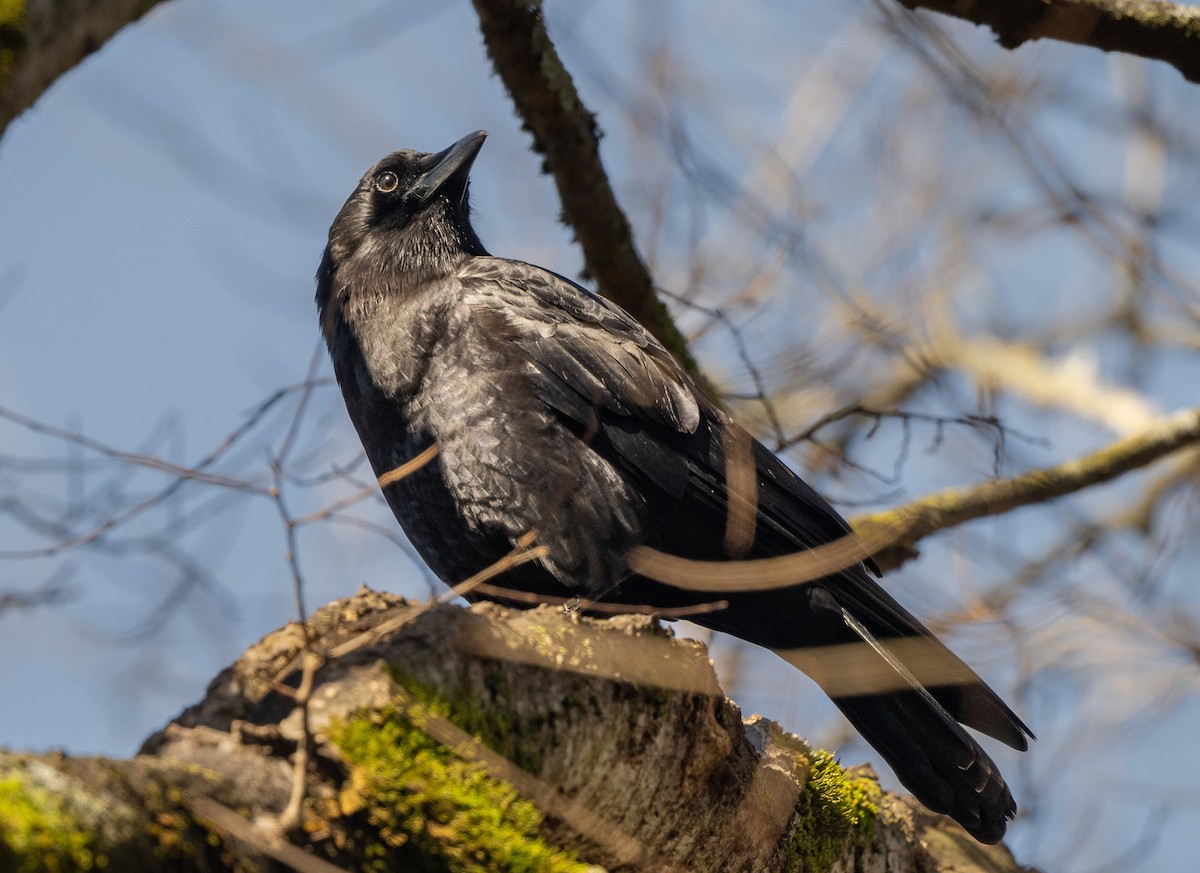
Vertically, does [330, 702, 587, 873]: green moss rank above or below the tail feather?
below

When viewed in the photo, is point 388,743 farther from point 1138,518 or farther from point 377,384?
point 1138,518

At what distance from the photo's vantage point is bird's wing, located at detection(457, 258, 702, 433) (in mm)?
4273

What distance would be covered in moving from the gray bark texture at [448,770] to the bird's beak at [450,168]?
247 centimetres

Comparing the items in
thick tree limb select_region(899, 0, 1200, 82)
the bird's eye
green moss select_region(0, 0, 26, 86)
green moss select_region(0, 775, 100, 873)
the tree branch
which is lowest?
green moss select_region(0, 775, 100, 873)

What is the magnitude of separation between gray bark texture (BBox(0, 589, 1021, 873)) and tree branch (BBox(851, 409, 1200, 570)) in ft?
4.51

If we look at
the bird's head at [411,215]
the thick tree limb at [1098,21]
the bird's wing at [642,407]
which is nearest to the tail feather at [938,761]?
the bird's wing at [642,407]

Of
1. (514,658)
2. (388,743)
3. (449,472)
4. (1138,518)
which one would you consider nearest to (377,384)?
(449,472)

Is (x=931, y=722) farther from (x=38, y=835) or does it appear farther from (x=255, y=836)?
(x=38, y=835)

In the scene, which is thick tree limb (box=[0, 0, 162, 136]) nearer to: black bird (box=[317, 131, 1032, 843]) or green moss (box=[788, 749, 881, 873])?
black bird (box=[317, 131, 1032, 843])

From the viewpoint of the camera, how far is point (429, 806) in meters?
2.56

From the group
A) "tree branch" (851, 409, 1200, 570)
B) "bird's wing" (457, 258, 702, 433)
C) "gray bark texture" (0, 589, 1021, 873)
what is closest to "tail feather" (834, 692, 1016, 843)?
"gray bark texture" (0, 589, 1021, 873)

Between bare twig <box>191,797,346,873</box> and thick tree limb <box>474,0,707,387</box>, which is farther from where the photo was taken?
thick tree limb <box>474,0,707,387</box>

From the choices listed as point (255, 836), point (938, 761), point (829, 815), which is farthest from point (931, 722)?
point (255, 836)

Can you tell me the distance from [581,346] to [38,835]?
110 inches
